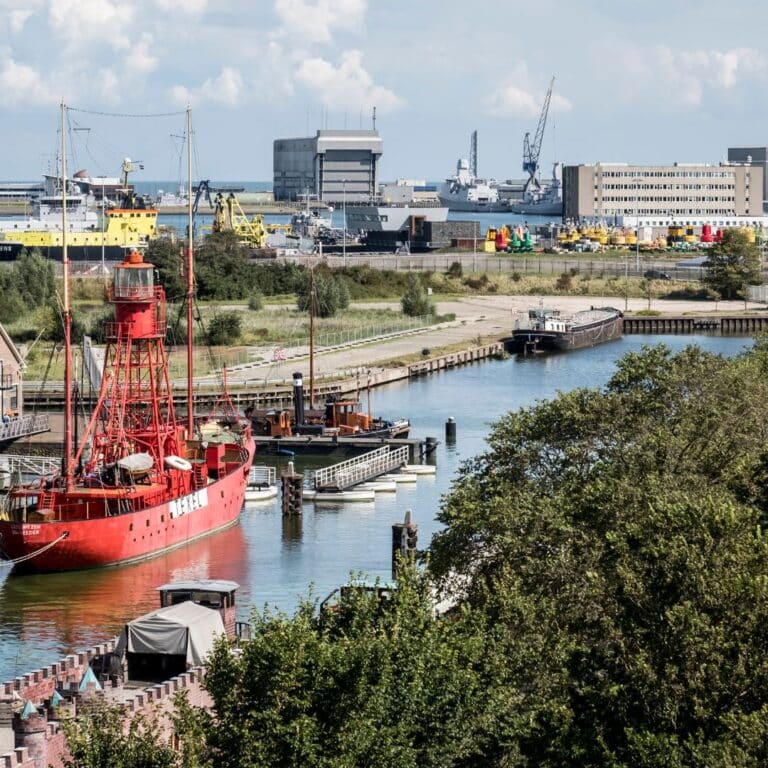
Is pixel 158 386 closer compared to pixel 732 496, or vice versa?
pixel 732 496

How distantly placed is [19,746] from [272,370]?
5277 centimetres

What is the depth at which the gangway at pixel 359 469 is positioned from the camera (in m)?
50.8

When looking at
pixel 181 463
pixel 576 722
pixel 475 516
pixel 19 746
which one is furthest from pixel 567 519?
pixel 181 463

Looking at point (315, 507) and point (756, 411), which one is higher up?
point (756, 411)

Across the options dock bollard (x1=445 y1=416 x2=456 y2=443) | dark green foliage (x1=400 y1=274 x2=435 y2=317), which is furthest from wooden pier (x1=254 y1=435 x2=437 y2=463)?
dark green foliage (x1=400 y1=274 x2=435 y2=317)

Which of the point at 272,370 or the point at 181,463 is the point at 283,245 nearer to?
the point at 272,370

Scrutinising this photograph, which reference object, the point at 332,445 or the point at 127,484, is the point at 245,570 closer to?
the point at 127,484

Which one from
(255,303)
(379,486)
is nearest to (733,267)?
(255,303)

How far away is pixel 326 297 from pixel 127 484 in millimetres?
54198

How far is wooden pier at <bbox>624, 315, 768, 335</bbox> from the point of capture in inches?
4077

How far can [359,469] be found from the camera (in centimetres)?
5241

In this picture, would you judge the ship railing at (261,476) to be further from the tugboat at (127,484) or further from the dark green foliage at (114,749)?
the dark green foliage at (114,749)

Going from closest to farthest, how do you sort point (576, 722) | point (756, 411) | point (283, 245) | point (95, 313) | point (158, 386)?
point (576, 722) → point (756, 411) → point (158, 386) → point (95, 313) → point (283, 245)

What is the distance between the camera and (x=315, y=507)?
48906 mm
